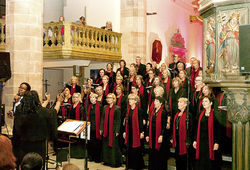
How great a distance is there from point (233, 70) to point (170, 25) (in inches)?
492

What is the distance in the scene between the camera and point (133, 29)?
13.0m

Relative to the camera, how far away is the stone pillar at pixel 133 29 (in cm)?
1299

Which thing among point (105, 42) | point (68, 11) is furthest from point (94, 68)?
point (68, 11)

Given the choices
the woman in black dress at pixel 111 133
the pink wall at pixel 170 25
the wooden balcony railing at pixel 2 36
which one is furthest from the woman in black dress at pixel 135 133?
the pink wall at pixel 170 25

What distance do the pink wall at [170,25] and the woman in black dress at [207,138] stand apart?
8284mm

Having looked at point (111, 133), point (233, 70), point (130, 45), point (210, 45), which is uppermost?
point (130, 45)

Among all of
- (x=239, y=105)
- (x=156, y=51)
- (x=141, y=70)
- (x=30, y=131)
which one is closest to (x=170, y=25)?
(x=156, y=51)

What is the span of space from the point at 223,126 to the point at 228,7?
2.66m

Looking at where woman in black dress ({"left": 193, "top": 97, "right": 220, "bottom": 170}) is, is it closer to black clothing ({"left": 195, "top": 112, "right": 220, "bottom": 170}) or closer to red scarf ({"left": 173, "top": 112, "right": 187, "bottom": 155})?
black clothing ({"left": 195, "top": 112, "right": 220, "bottom": 170})

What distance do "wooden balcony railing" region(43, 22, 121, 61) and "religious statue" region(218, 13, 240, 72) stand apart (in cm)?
755

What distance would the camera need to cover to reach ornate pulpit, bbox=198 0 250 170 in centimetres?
399

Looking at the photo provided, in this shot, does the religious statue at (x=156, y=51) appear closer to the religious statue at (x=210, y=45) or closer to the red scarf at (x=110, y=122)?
the red scarf at (x=110, y=122)

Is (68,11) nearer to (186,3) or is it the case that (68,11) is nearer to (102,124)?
(186,3)

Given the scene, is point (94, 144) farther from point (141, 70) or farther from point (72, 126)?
point (141, 70)
